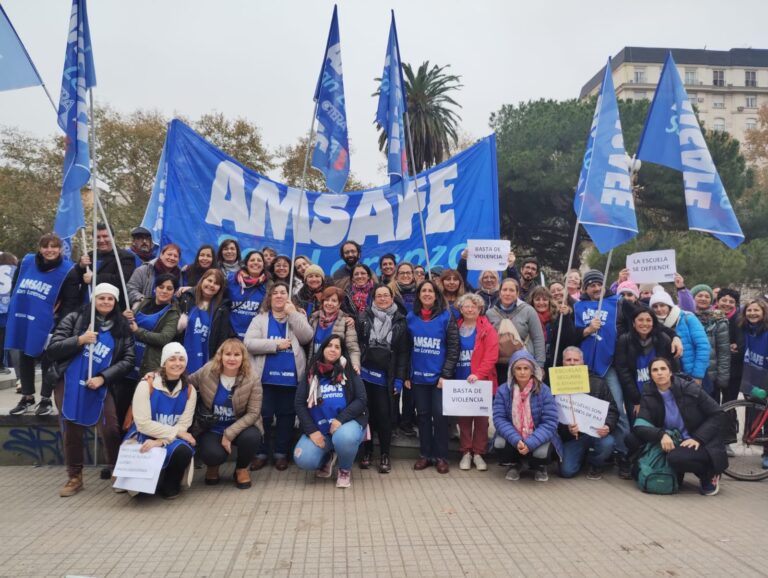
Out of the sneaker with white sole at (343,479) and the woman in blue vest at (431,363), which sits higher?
the woman in blue vest at (431,363)

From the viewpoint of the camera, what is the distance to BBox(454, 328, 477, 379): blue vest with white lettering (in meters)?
5.24

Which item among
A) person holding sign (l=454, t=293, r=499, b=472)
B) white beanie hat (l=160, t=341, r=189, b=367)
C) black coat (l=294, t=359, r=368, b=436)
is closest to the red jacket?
person holding sign (l=454, t=293, r=499, b=472)

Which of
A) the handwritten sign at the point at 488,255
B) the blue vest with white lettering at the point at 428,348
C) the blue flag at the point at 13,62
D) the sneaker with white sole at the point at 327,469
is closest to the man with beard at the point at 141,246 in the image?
the blue flag at the point at 13,62

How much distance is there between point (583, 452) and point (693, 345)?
62.4 inches

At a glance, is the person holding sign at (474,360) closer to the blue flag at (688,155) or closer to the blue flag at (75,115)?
the blue flag at (688,155)

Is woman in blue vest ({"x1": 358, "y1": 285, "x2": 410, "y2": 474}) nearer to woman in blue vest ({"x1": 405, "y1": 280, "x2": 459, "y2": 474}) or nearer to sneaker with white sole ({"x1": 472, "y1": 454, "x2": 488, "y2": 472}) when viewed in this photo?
woman in blue vest ({"x1": 405, "y1": 280, "x2": 459, "y2": 474})

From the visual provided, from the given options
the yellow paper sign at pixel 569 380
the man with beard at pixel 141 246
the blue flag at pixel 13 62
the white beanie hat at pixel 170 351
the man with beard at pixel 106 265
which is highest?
the blue flag at pixel 13 62

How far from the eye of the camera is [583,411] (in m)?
5.05

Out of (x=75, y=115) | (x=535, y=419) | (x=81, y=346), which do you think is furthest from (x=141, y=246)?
(x=535, y=419)

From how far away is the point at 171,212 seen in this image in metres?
7.24

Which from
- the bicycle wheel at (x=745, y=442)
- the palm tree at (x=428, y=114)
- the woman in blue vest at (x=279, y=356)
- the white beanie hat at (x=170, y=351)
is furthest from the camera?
the palm tree at (x=428, y=114)

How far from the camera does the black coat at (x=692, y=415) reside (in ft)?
15.0

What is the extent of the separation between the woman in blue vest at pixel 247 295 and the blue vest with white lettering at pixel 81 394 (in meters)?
1.25

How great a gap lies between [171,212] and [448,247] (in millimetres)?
3912
